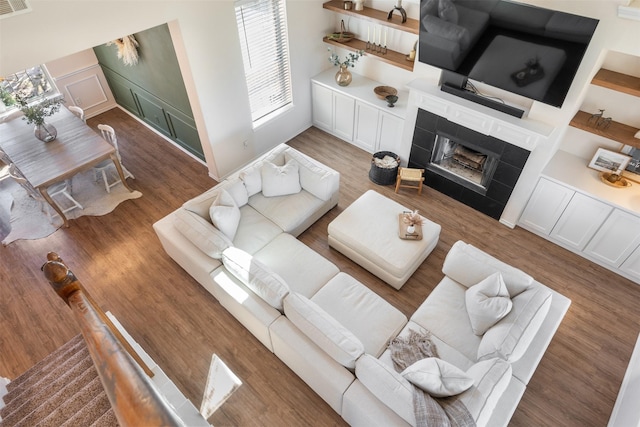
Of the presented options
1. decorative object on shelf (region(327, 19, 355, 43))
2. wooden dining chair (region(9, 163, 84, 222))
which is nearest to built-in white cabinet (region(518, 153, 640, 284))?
decorative object on shelf (region(327, 19, 355, 43))

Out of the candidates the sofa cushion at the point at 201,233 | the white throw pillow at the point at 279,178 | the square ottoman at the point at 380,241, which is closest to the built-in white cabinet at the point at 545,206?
the square ottoman at the point at 380,241

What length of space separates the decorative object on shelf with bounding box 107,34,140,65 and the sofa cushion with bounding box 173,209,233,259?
2842mm

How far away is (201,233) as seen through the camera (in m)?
3.80

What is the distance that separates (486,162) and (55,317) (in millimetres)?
5302

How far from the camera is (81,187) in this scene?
5.63 metres

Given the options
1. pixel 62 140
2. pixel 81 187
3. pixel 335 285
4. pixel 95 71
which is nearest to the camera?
pixel 335 285

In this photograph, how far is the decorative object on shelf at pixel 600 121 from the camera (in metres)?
4.04

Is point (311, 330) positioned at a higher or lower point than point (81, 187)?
higher

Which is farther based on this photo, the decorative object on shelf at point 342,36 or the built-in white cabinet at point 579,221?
the decorative object on shelf at point 342,36

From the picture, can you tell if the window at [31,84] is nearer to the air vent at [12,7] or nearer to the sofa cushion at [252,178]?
the air vent at [12,7]

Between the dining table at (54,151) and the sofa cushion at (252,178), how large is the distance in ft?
6.27

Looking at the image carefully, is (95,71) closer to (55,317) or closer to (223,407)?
(55,317)

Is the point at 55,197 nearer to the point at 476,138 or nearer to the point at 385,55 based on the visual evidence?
the point at 385,55

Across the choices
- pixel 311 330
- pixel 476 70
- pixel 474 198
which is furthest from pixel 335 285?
pixel 476 70
